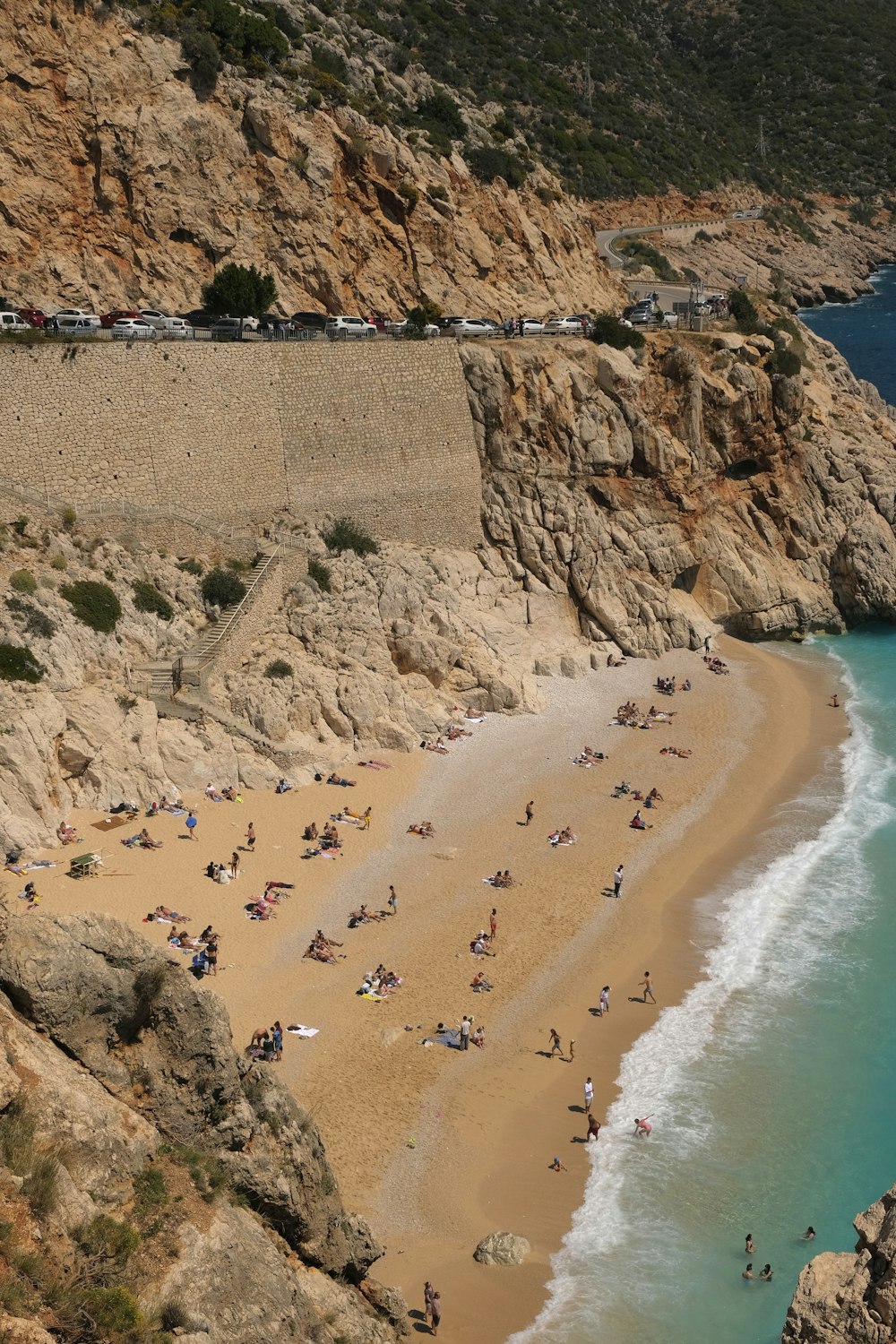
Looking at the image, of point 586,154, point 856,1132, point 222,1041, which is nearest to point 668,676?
point 856,1132

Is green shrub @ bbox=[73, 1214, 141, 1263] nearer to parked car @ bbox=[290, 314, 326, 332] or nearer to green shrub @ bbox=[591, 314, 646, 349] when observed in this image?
parked car @ bbox=[290, 314, 326, 332]

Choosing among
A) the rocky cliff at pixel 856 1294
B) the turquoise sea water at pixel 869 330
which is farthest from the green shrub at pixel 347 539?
the turquoise sea water at pixel 869 330

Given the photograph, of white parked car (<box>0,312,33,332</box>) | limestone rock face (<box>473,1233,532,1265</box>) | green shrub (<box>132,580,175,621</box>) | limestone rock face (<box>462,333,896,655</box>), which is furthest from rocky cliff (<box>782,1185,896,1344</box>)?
limestone rock face (<box>462,333,896,655</box>)

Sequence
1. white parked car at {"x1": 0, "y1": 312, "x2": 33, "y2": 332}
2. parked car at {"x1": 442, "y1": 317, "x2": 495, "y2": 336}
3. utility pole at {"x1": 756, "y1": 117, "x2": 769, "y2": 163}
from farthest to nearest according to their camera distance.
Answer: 1. utility pole at {"x1": 756, "y1": 117, "x2": 769, "y2": 163}
2. parked car at {"x1": 442, "y1": 317, "x2": 495, "y2": 336}
3. white parked car at {"x1": 0, "y1": 312, "x2": 33, "y2": 332}

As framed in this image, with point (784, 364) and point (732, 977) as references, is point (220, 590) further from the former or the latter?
point (784, 364)

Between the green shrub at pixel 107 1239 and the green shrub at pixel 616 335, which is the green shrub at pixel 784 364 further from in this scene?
the green shrub at pixel 107 1239

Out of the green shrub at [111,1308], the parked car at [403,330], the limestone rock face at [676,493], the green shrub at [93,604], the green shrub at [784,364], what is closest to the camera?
the green shrub at [111,1308]
